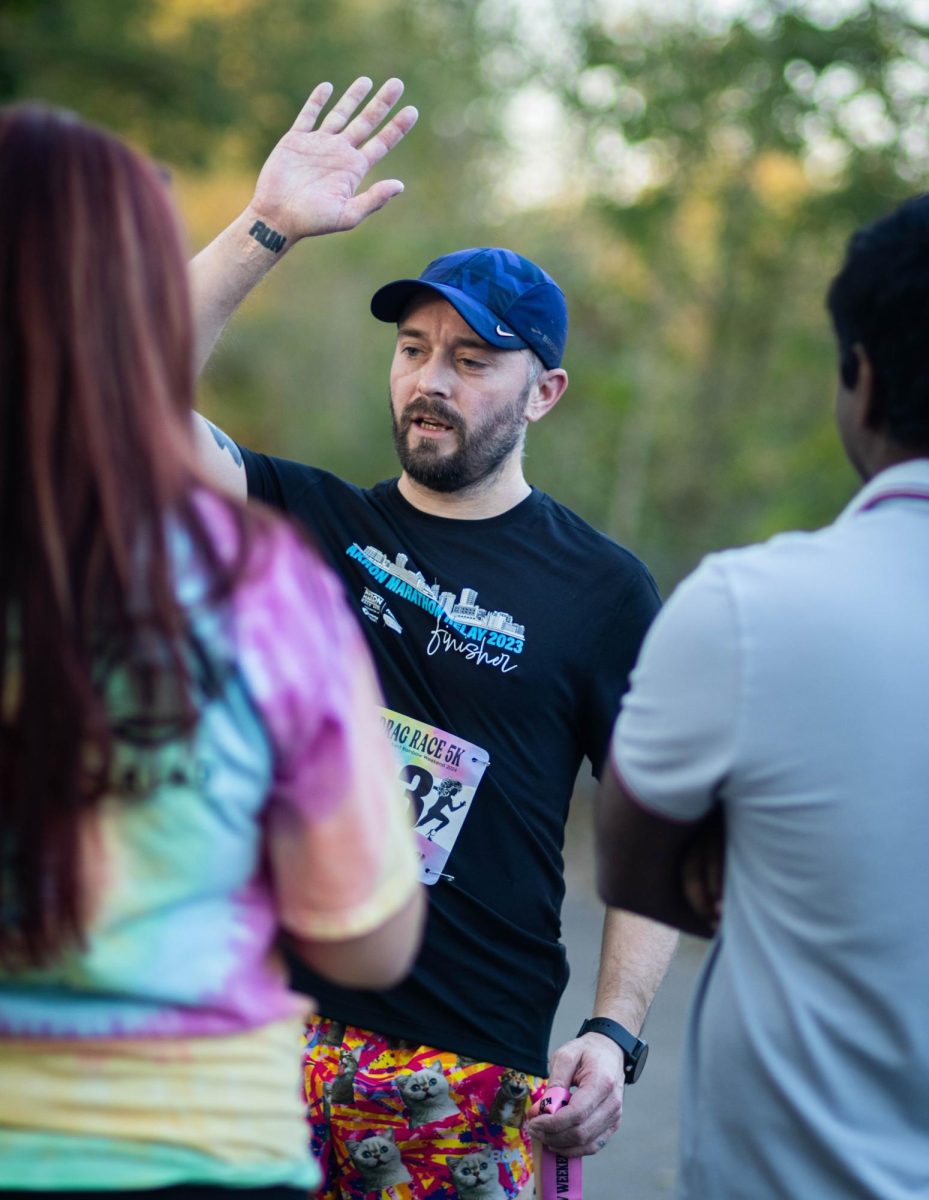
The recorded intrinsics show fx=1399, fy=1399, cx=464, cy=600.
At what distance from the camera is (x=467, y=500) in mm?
3137

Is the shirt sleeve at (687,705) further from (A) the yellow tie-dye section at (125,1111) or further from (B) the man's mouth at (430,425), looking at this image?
(B) the man's mouth at (430,425)

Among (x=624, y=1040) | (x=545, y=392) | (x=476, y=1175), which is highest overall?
(x=545, y=392)

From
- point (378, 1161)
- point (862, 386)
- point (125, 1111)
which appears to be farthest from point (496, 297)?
point (125, 1111)

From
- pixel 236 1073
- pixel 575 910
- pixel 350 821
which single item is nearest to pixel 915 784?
pixel 350 821

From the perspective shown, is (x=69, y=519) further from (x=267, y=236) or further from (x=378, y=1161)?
(x=378, y=1161)

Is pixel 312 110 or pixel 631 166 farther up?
pixel 631 166

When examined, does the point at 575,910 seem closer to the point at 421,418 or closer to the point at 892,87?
the point at 421,418

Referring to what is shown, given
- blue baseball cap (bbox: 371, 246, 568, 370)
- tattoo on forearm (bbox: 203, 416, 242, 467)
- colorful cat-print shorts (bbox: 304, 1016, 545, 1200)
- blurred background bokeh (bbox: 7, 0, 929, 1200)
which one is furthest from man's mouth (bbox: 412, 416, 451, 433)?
blurred background bokeh (bbox: 7, 0, 929, 1200)

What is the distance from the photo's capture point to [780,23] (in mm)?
11930

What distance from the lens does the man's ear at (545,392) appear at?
3369 millimetres

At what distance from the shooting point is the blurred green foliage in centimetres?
1186

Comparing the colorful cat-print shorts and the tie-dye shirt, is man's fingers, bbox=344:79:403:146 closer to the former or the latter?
the tie-dye shirt

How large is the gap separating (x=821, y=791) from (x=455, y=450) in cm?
158

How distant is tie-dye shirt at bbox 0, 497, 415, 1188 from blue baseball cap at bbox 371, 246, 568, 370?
5.77ft
